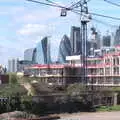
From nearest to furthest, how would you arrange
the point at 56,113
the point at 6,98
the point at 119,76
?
1. the point at 6,98
2. the point at 56,113
3. the point at 119,76

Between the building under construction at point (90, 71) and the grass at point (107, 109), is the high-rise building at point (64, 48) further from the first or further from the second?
the grass at point (107, 109)

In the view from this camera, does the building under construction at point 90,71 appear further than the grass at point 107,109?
Yes

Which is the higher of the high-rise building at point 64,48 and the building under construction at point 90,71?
the high-rise building at point 64,48

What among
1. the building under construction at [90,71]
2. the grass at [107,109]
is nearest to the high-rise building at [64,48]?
the building under construction at [90,71]

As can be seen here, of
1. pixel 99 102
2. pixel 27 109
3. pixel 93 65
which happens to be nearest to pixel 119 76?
pixel 93 65

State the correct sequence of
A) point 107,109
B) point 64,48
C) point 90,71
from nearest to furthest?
1. point 107,109
2. point 90,71
3. point 64,48

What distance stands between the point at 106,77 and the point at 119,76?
279 inches

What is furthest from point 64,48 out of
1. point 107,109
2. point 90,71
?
point 107,109

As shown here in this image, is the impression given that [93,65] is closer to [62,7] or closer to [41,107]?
[41,107]

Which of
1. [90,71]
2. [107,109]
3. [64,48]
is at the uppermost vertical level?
[64,48]

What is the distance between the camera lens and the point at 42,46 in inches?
7249

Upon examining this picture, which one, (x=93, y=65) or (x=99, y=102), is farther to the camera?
(x=93, y=65)

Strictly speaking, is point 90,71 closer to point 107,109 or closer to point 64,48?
point 64,48

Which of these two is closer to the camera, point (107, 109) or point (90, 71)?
point (107, 109)
